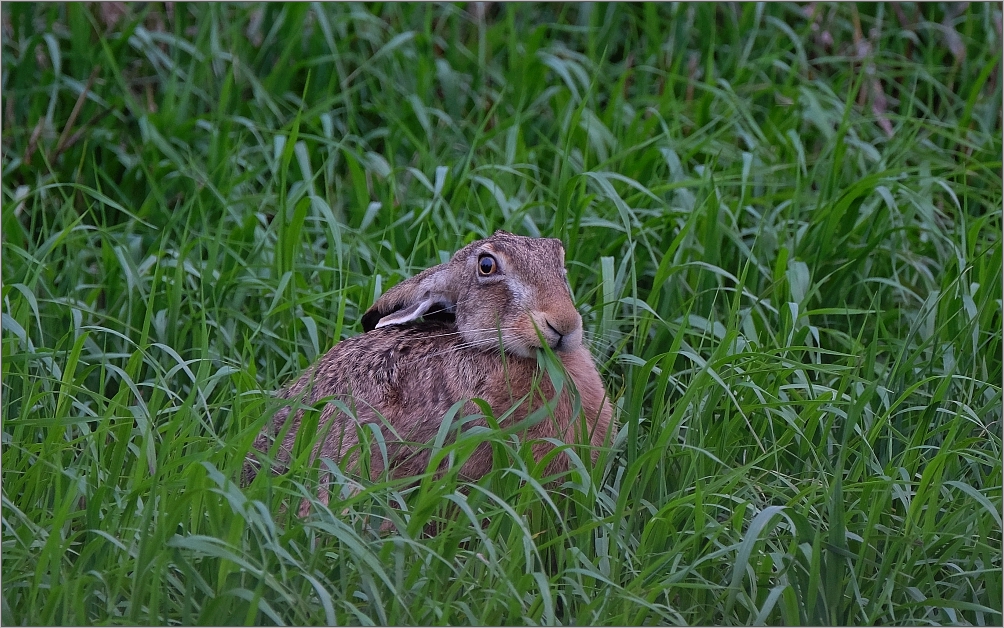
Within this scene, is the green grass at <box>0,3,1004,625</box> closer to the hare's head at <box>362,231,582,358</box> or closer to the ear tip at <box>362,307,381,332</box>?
the ear tip at <box>362,307,381,332</box>

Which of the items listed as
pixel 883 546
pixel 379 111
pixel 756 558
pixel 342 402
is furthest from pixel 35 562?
pixel 379 111

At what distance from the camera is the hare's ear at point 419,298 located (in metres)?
3.77

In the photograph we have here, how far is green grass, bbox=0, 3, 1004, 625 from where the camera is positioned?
119 inches

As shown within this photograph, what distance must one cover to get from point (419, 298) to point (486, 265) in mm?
283

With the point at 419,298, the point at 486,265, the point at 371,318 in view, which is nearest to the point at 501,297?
the point at 486,265

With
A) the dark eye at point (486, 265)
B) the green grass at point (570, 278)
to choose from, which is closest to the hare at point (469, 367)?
the dark eye at point (486, 265)

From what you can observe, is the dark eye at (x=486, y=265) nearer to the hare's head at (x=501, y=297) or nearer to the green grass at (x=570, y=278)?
the hare's head at (x=501, y=297)

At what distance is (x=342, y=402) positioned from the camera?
3.42 metres

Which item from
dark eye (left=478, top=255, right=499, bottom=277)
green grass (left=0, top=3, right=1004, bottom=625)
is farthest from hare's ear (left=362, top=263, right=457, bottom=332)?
green grass (left=0, top=3, right=1004, bottom=625)

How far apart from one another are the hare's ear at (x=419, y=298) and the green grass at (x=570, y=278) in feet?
1.04

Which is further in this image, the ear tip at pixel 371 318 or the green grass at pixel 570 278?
the ear tip at pixel 371 318

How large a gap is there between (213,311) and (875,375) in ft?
7.39

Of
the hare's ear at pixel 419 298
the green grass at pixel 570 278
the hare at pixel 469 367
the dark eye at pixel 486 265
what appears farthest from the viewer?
the hare's ear at pixel 419 298

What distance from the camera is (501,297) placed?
3.59m
